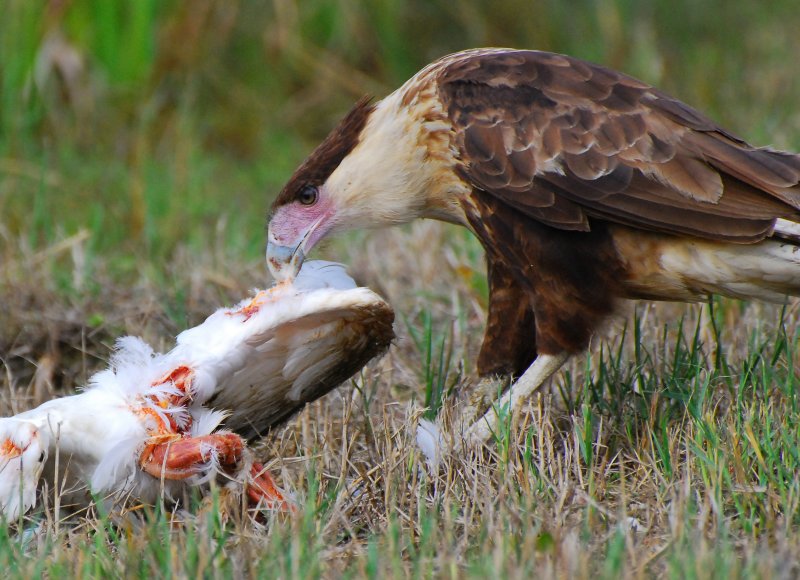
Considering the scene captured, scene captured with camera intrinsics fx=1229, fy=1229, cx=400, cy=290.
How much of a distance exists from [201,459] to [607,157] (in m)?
1.49

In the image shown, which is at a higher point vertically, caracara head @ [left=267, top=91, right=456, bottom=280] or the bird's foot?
caracara head @ [left=267, top=91, right=456, bottom=280]

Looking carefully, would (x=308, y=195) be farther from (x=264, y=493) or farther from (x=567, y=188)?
(x=264, y=493)

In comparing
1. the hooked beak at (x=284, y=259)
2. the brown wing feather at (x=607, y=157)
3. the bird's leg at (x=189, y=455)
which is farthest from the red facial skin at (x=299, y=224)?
the bird's leg at (x=189, y=455)

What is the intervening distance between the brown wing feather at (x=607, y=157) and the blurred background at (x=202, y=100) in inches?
60.2

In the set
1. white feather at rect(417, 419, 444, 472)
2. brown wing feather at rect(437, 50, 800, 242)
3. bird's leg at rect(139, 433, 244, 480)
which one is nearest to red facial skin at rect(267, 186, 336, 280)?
brown wing feather at rect(437, 50, 800, 242)

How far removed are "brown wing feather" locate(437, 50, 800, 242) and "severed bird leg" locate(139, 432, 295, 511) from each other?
114 centimetres

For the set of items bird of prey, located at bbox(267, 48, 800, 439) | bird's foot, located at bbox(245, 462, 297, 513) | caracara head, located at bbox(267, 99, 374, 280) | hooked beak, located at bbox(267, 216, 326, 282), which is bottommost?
bird's foot, located at bbox(245, 462, 297, 513)

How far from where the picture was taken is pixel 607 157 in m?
3.65

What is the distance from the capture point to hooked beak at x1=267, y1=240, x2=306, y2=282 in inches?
153

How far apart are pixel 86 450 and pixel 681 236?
5.90 ft

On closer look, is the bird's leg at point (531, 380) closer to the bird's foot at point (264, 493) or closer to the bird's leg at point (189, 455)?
the bird's foot at point (264, 493)

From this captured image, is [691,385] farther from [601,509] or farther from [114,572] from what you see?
[114,572]

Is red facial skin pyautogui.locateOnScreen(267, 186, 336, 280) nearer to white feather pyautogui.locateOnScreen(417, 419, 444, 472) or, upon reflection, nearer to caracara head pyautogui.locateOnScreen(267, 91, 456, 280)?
caracara head pyautogui.locateOnScreen(267, 91, 456, 280)

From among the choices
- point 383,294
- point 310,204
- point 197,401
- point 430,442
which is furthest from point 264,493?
point 383,294
